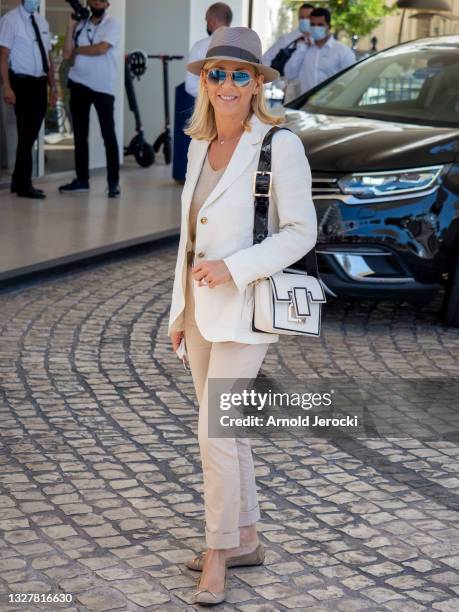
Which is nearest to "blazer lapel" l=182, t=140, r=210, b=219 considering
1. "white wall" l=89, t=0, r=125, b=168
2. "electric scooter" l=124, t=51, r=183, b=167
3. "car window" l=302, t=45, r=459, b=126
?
"car window" l=302, t=45, r=459, b=126

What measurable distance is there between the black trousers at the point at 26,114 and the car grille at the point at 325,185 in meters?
5.57

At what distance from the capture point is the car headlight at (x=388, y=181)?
7.93m

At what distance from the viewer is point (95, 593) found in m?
4.02

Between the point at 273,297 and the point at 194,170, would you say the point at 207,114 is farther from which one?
the point at 273,297

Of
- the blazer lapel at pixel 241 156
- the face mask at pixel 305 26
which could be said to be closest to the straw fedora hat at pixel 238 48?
the blazer lapel at pixel 241 156

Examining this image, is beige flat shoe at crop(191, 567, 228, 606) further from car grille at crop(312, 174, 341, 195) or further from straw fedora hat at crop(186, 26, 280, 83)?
car grille at crop(312, 174, 341, 195)

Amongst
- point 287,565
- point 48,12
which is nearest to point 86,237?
point 48,12

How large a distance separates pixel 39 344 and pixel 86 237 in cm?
356

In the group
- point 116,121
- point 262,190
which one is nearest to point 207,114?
point 262,190

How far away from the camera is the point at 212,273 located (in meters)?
3.88

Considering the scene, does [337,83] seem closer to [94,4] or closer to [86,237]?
[86,237]

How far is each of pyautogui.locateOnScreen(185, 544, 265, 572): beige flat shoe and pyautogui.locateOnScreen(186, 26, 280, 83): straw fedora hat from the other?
1.59 metres

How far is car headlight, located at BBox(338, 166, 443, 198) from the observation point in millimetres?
7934

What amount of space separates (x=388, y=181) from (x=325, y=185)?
0.40 metres
